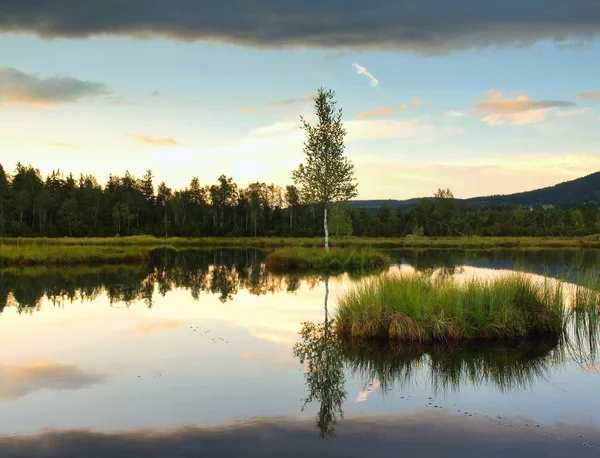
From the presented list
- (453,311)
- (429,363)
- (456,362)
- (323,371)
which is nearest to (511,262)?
(453,311)

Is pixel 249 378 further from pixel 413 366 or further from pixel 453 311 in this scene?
pixel 453 311

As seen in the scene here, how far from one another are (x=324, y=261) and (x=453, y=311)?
26.9 meters

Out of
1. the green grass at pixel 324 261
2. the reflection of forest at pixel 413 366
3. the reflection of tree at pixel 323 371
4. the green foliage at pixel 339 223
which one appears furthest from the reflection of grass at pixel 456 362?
the green foliage at pixel 339 223

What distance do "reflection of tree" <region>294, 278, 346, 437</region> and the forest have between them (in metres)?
77.5

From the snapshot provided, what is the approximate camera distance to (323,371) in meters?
12.9

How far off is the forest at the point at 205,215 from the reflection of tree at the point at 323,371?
77.5 metres

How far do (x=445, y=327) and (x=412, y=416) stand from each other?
6.11 meters

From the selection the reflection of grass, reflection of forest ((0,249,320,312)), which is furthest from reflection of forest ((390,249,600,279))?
the reflection of grass

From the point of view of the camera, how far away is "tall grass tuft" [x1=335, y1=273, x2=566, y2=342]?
15695mm

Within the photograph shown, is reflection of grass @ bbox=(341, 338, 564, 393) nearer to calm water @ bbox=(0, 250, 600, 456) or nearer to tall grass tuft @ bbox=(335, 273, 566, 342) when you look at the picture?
calm water @ bbox=(0, 250, 600, 456)

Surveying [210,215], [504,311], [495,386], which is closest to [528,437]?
[495,386]

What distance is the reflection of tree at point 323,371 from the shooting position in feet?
33.1

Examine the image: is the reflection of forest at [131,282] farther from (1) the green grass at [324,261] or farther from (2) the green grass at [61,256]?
(2) the green grass at [61,256]

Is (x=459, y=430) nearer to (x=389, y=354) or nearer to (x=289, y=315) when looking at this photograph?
(x=389, y=354)
